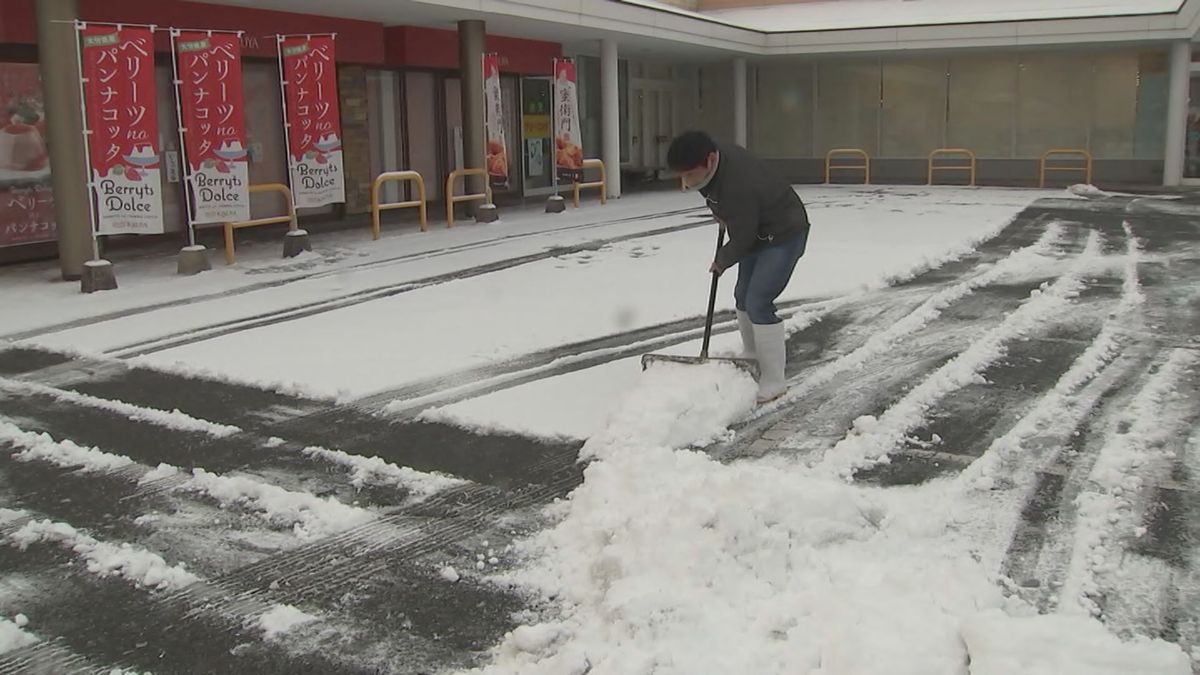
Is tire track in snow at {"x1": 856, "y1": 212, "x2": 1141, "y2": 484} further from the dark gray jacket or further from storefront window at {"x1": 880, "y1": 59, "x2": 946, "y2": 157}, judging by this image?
storefront window at {"x1": 880, "y1": 59, "x2": 946, "y2": 157}

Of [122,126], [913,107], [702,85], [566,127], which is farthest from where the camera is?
[702,85]

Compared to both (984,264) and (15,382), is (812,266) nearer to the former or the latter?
(984,264)

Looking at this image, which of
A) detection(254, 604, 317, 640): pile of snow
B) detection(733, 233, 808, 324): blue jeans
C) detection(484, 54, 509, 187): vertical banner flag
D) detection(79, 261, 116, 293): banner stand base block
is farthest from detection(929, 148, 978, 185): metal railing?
detection(254, 604, 317, 640): pile of snow

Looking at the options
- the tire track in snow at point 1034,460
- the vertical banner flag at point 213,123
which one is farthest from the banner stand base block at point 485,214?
the tire track in snow at point 1034,460

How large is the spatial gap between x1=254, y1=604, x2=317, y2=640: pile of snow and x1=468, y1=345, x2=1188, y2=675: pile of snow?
0.67 meters

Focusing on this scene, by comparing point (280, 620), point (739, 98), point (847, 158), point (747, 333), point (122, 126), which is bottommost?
point (280, 620)

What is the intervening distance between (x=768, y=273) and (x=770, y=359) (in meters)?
0.46

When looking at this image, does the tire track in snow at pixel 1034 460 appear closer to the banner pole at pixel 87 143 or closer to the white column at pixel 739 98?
the banner pole at pixel 87 143

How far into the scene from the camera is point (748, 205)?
17.3ft

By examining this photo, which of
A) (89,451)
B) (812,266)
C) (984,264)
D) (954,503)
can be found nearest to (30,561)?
(89,451)

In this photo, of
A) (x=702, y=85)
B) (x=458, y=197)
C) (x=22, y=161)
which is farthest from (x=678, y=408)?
(x=702, y=85)

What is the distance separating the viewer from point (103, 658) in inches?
121

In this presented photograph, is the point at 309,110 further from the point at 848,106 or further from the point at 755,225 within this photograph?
the point at 848,106

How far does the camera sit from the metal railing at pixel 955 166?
20.4m
